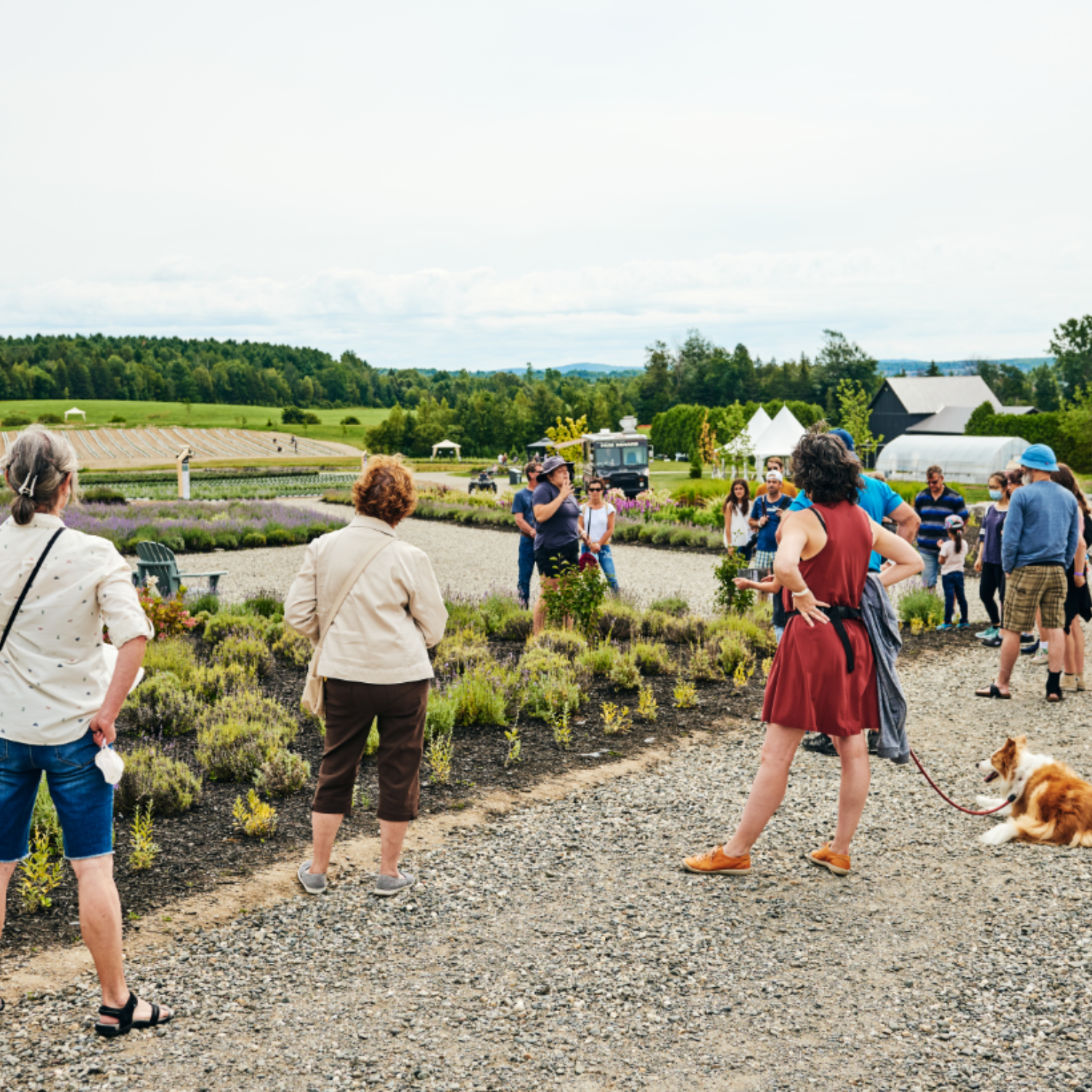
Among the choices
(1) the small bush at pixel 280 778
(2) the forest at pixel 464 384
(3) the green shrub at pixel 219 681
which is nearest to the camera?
(1) the small bush at pixel 280 778

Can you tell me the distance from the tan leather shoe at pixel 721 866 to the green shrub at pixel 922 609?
666 cm

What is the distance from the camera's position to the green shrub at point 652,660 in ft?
26.9

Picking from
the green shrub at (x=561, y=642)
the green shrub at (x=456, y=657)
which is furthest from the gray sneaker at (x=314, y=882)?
the green shrub at (x=561, y=642)

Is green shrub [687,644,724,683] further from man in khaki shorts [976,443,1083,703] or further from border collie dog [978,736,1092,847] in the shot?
border collie dog [978,736,1092,847]

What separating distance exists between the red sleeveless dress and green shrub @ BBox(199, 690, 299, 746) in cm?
333

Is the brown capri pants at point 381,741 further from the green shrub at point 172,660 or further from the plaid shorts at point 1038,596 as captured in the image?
the plaid shorts at point 1038,596

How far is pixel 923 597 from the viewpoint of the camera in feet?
34.1

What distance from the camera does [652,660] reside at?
8.25 metres

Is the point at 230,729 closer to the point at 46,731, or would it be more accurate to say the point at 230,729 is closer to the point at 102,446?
the point at 46,731

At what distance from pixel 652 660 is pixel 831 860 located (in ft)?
13.3

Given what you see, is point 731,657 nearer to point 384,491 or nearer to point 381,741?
point 381,741

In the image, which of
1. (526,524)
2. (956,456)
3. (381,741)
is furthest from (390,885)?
(956,456)

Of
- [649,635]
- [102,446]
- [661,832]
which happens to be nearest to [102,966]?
[661,832]

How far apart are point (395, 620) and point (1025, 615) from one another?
5.14 metres
